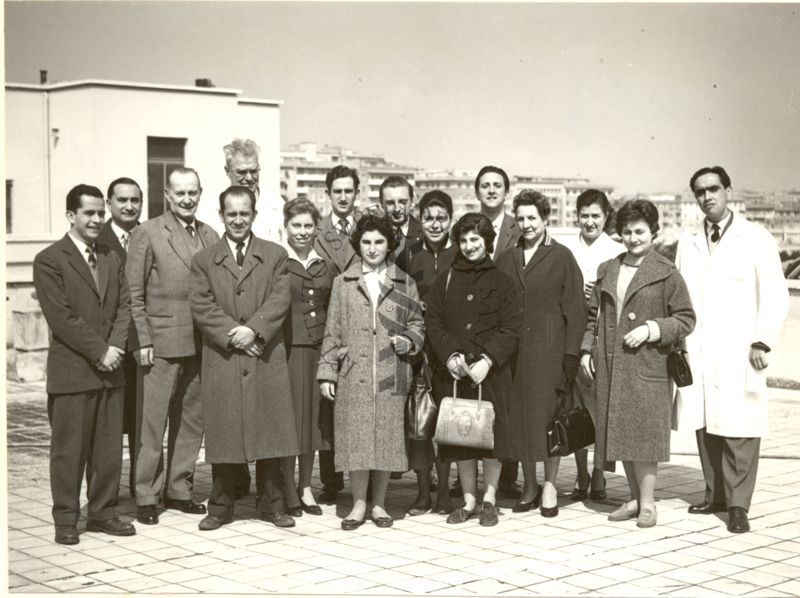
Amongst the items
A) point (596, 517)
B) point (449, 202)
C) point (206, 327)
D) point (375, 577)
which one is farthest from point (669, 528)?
point (206, 327)

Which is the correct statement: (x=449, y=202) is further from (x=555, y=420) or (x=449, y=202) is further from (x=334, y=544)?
(x=334, y=544)

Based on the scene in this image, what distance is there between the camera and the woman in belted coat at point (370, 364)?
622cm

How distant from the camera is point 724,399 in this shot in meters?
6.31

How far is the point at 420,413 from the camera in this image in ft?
20.3

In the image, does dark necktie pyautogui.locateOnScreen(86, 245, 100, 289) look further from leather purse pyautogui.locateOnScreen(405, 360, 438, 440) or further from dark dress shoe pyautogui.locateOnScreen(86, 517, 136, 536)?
leather purse pyautogui.locateOnScreen(405, 360, 438, 440)

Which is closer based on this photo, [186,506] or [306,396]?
[306,396]

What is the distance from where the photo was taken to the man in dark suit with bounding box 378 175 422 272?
7.01 meters

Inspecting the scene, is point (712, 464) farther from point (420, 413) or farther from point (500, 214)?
point (500, 214)

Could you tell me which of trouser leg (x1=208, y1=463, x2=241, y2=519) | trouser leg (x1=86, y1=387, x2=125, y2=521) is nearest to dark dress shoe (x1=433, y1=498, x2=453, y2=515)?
trouser leg (x1=208, y1=463, x2=241, y2=519)

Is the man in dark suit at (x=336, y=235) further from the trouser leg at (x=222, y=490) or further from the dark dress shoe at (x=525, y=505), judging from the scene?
the dark dress shoe at (x=525, y=505)

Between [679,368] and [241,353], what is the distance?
2531mm

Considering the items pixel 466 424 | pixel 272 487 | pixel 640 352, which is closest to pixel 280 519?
pixel 272 487

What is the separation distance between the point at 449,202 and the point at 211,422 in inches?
82.3

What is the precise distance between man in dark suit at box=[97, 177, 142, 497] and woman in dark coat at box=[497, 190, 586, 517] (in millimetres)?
2407
